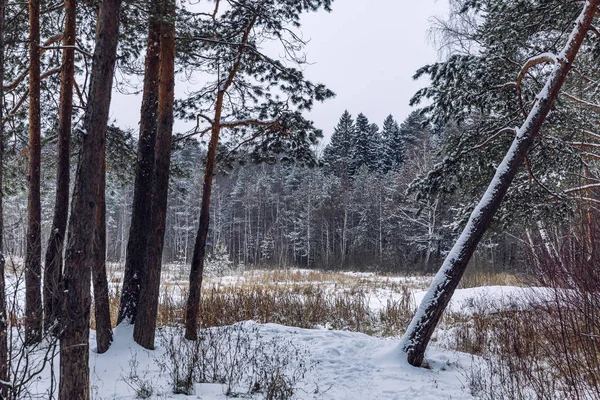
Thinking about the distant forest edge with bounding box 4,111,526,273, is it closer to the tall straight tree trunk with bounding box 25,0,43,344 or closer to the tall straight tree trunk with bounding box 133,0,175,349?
the tall straight tree trunk with bounding box 25,0,43,344

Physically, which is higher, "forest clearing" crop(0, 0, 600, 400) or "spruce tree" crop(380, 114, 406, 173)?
"spruce tree" crop(380, 114, 406, 173)

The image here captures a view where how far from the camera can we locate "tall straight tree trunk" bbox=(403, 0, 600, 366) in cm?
476

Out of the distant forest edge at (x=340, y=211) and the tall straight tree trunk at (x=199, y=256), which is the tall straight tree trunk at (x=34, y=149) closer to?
the tall straight tree trunk at (x=199, y=256)

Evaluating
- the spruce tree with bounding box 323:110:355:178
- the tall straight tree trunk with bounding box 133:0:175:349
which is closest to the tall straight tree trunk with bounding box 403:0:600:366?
the tall straight tree trunk with bounding box 133:0:175:349

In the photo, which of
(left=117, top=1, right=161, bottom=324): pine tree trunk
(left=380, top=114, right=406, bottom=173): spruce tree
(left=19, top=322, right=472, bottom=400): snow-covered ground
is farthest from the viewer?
(left=380, top=114, right=406, bottom=173): spruce tree

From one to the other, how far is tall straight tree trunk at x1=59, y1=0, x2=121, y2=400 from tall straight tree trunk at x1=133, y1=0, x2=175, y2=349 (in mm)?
2200

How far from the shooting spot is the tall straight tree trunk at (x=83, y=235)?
9.17ft

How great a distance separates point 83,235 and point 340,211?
3030 centimetres

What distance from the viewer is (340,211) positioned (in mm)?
32656

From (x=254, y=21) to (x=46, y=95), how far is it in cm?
425

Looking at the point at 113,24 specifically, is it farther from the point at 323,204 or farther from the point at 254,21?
the point at 323,204

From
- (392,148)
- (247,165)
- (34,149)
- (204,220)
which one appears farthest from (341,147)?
(34,149)

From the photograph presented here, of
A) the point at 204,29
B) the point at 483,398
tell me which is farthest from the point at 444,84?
the point at 483,398

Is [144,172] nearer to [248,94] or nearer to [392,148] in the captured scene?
[248,94]
